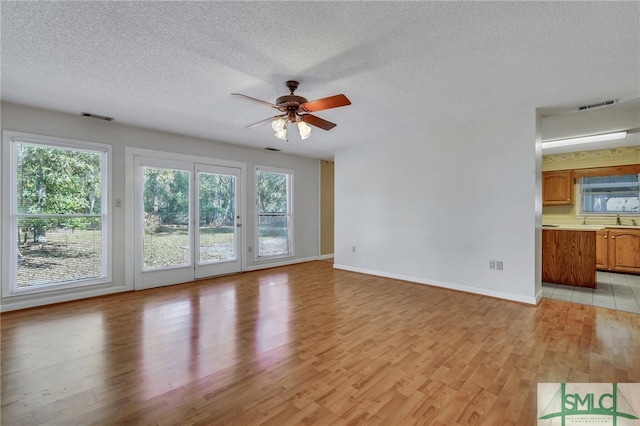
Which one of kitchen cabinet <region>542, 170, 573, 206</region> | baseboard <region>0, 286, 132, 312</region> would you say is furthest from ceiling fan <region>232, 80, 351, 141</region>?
kitchen cabinet <region>542, 170, 573, 206</region>

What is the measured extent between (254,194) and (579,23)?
5061 mm

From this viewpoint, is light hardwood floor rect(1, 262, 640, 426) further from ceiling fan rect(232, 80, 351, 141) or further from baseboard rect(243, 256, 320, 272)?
ceiling fan rect(232, 80, 351, 141)

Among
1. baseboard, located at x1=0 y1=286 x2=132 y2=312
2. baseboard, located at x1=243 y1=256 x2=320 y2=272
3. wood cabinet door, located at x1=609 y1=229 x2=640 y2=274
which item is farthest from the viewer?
baseboard, located at x1=243 y1=256 x2=320 y2=272

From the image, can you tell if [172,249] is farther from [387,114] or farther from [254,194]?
[387,114]

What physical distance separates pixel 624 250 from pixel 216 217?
7.41 meters

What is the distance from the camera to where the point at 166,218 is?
4.73 m

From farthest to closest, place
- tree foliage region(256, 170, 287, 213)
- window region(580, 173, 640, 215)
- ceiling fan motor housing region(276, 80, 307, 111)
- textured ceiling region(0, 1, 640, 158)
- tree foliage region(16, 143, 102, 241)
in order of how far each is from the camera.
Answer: tree foliage region(256, 170, 287, 213) < window region(580, 173, 640, 215) < tree foliage region(16, 143, 102, 241) < ceiling fan motor housing region(276, 80, 307, 111) < textured ceiling region(0, 1, 640, 158)

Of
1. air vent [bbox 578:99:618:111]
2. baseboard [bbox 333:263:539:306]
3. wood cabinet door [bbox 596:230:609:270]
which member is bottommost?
baseboard [bbox 333:263:539:306]

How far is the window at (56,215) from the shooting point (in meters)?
3.52

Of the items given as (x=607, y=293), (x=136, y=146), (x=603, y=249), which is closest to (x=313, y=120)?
(x=136, y=146)

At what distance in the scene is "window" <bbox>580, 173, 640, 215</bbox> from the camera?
5598 mm

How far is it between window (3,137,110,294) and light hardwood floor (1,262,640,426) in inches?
17.6

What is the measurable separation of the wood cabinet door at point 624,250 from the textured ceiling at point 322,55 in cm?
343

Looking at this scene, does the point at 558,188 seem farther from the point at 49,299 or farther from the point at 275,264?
the point at 49,299
